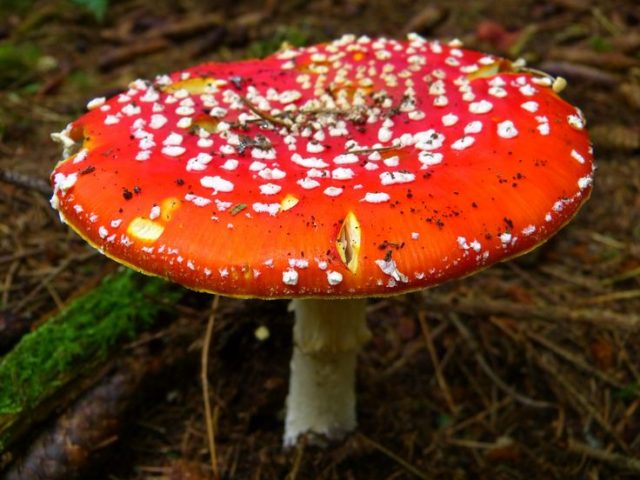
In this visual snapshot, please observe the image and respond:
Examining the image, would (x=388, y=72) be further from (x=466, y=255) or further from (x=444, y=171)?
(x=466, y=255)

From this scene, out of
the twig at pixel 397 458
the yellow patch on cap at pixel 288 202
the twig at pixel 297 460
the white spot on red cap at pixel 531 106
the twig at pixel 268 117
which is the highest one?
the yellow patch on cap at pixel 288 202

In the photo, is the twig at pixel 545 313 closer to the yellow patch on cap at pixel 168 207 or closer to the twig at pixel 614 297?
the twig at pixel 614 297

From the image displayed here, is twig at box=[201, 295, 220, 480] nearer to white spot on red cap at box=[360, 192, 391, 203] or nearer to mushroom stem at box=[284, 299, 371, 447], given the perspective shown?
mushroom stem at box=[284, 299, 371, 447]

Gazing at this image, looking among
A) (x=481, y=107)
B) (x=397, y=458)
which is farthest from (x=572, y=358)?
(x=481, y=107)

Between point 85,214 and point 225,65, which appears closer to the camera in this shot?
point 85,214

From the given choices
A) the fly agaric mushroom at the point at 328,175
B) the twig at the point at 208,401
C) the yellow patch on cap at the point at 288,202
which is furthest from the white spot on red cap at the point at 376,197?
the twig at the point at 208,401

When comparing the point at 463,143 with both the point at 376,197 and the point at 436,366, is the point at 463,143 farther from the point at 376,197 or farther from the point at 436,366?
the point at 436,366

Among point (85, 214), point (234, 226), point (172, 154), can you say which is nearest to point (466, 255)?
point (234, 226)
